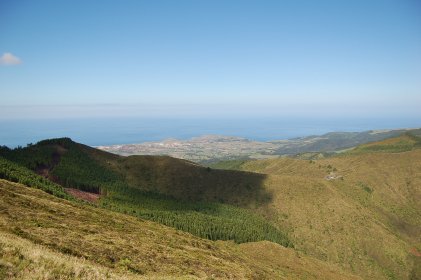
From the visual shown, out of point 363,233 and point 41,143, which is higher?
point 41,143

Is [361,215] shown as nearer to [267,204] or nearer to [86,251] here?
[267,204]

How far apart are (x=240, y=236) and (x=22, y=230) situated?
249 ft

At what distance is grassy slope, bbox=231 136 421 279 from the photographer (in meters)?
106

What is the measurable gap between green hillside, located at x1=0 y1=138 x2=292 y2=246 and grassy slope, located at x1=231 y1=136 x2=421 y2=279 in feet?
33.1

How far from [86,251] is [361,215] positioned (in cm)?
12187

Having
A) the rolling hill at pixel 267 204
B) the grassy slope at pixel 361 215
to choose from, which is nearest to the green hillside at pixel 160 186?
the rolling hill at pixel 267 204

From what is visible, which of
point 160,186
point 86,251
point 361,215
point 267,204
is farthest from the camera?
point 160,186

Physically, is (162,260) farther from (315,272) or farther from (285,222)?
(285,222)

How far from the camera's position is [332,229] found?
389 ft

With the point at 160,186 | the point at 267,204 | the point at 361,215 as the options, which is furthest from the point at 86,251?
the point at 361,215

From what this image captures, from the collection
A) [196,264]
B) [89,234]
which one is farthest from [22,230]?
[196,264]

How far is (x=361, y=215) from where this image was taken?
127 m

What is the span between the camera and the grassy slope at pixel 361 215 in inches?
4166

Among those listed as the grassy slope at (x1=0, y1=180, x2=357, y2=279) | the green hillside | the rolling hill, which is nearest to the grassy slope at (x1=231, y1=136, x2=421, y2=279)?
the rolling hill
